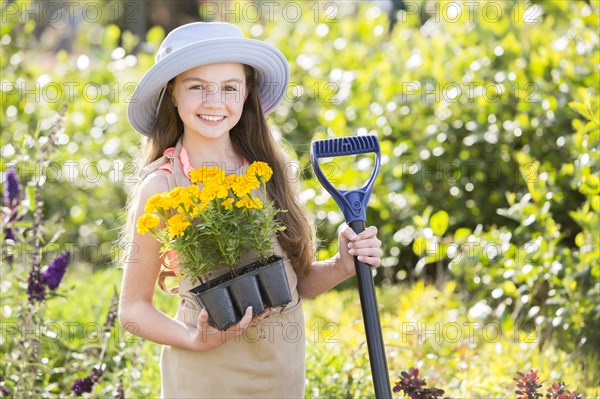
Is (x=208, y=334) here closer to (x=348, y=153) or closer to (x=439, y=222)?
(x=348, y=153)

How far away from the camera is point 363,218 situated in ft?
7.04

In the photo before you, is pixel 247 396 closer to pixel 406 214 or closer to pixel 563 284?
pixel 563 284

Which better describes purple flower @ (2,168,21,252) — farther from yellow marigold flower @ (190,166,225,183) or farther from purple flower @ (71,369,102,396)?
yellow marigold flower @ (190,166,225,183)

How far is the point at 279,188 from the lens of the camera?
237 centimetres

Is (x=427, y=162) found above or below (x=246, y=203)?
above

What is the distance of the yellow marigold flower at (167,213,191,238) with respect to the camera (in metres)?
1.97

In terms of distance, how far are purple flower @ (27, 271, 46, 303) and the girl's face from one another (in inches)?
38.0

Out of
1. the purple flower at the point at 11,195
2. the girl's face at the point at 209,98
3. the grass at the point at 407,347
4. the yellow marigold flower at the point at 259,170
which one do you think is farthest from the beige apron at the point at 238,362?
the purple flower at the point at 11,195

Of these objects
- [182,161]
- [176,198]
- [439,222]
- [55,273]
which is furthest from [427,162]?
[176,198]

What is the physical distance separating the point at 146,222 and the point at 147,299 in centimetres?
31

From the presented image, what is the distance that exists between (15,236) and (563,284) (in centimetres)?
205

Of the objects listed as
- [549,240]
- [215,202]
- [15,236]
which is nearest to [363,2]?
[549,240]

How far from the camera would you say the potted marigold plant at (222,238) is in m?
2.00

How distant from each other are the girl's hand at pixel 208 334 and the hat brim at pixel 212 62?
Result: 61 centimetres
